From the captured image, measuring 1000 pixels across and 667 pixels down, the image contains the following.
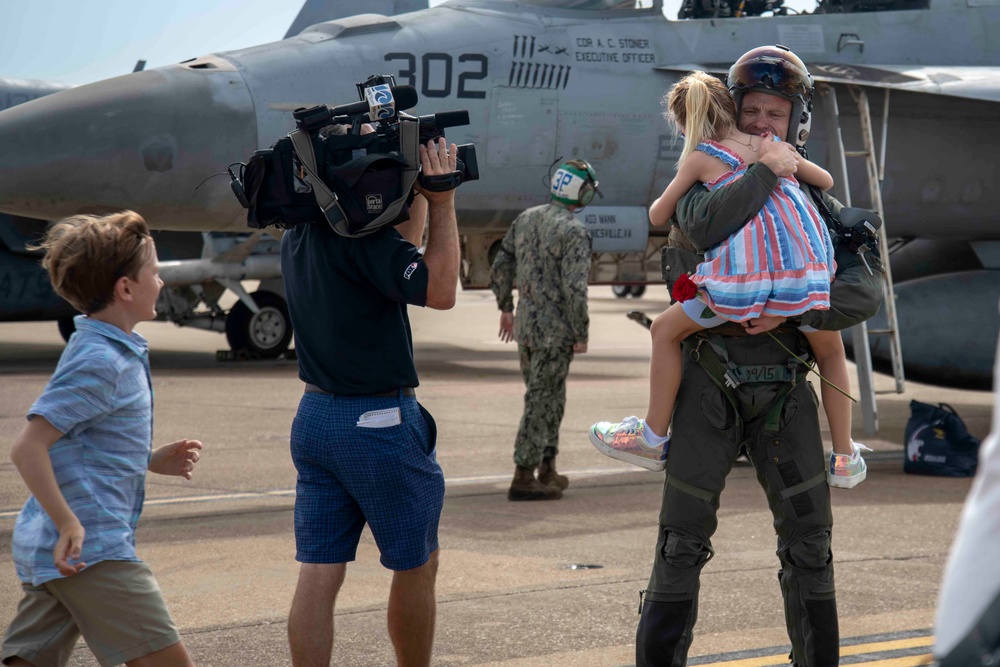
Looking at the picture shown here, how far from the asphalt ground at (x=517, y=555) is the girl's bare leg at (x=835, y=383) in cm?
94

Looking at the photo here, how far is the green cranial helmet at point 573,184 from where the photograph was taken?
7.28m

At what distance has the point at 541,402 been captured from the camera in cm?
723

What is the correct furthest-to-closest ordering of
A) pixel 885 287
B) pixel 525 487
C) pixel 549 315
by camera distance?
pixel 885 287, pixel 525 487, pixel 549 315

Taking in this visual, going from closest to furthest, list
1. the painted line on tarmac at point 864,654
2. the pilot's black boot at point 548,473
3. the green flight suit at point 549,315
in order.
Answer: the painted line on tarmac at point 864,654, the green flight suit at point 549,315, the pilot's black boot at point 548,473

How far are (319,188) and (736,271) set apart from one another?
3.89 feet

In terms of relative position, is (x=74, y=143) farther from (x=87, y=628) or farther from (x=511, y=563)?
(x=87, y=628)

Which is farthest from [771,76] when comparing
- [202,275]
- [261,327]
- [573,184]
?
[261,327]

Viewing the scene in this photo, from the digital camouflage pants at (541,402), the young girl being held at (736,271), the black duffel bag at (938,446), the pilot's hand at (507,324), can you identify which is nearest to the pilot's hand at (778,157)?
the young girl being held at (736,271)

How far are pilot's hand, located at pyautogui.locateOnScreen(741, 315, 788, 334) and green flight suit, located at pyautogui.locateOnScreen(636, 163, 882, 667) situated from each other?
1.9 inches

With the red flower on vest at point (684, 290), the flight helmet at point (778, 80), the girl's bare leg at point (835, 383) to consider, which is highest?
the flight helmet at point (778, 80)

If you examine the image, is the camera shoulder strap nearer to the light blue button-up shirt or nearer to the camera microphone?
the camera microphone

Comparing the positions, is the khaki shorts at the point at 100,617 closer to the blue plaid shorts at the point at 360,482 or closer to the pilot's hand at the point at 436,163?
the blue plaid shorts at the point at 360,482

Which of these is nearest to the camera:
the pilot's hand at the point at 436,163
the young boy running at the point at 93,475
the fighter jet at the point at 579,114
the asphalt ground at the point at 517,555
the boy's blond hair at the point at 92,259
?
the young boy running at the point at 93,475

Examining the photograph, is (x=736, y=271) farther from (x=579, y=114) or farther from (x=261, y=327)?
(x=261, y=327)
